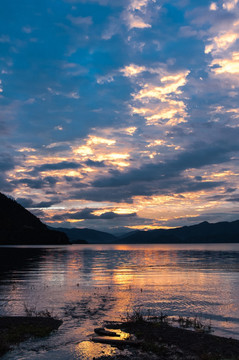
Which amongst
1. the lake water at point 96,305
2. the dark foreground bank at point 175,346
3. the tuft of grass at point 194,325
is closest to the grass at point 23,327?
the lake water at point 96,305

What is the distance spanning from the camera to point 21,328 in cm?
2041

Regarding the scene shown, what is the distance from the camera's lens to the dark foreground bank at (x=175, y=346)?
15680mm

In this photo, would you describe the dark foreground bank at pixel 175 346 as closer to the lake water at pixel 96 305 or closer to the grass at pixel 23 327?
the lake water at pixel 96 305

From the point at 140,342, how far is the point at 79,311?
1100cm

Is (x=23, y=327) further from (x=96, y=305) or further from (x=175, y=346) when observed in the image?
(x=96, y=305)

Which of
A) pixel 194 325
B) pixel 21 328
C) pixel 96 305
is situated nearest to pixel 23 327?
pixel 21 328

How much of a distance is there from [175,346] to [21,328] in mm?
Result: 10360

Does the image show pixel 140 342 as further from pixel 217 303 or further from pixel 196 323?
pixel 217 303

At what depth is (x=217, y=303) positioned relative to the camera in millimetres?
31797

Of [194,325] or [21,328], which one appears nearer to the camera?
[21,328]

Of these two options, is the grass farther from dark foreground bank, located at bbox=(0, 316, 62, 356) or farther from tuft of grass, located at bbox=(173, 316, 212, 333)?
tuft of grass, located at bbox=(173, 316, 212, 333)

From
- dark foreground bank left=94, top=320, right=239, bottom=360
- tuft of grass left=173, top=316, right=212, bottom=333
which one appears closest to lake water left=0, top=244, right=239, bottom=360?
tuft of grass left=173, top=316, right=212, bottom=333

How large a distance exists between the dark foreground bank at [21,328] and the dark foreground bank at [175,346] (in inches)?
209

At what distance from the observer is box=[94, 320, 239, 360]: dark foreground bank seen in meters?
15.7
